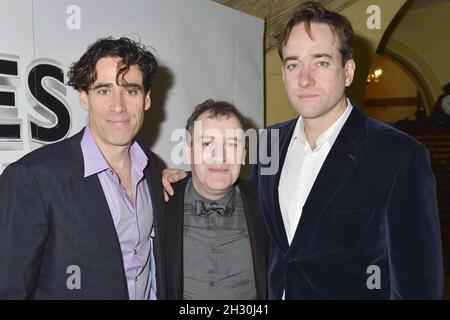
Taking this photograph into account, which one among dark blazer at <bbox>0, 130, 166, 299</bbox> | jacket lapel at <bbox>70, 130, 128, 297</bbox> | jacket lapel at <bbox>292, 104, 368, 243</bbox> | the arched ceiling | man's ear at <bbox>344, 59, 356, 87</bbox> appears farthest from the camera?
the arched ceiling

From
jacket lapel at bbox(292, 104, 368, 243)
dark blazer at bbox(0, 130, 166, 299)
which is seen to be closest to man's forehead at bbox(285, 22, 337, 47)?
jacket lapel at bbox(292, 104, 368, 243)

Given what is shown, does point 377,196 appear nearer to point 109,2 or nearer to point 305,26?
point 305,26

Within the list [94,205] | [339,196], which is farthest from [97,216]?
[339,196]

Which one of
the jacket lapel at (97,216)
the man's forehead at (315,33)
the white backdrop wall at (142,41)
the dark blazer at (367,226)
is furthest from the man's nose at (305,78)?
the white backdrop wall at (142,41)

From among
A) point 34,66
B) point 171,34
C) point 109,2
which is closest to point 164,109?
point 171,34

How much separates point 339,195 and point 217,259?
0.59 metres

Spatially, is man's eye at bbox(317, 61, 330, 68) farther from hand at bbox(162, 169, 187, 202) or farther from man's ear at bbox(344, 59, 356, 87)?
hand at bbox(162, 169, 187, 202)

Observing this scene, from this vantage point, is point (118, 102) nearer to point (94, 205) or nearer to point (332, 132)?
point (94, 205)

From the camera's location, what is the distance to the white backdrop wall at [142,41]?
204 centimetres

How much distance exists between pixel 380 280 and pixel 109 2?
A: 213 cm

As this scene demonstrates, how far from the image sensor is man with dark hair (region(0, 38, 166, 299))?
4.76ft

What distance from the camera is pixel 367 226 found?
5.45 ft

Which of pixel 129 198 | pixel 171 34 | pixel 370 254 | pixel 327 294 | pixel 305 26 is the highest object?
pixel 171 34

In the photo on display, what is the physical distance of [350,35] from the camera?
1941mm
